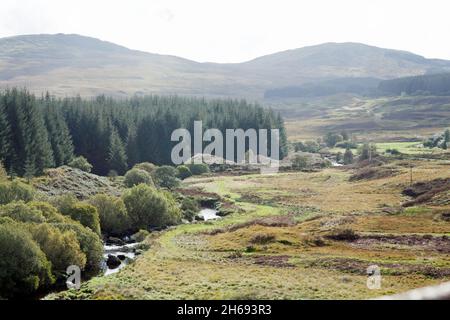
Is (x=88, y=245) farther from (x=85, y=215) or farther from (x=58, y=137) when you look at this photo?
(x=58, y=137)

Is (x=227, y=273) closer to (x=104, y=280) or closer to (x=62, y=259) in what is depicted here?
(x=104, y=280)

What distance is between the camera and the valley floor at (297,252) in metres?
39.0

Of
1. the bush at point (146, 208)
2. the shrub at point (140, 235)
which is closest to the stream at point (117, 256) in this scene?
the shrub at point (140, 235)

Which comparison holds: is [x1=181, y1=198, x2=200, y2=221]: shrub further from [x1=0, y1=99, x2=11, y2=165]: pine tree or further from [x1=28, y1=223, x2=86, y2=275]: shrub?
[x1=28, y1=223, x2=86, y2=275]: shrub

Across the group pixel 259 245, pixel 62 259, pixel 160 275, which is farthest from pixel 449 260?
pixel 62 259

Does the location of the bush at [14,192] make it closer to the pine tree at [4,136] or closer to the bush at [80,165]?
the pine tree at [4,136]

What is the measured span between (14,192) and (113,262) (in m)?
19.8

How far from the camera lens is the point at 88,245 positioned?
48938mm

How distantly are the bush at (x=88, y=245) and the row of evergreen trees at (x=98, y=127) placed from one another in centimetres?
4700

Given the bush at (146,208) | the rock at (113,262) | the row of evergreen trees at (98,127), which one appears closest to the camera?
the rock at (113,262)

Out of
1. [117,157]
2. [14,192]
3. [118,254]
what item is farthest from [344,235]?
[117,157]
